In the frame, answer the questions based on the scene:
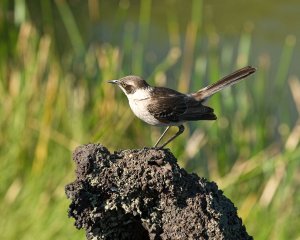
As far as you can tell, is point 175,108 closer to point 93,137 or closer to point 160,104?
point 160,104

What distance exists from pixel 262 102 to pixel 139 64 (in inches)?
39.0

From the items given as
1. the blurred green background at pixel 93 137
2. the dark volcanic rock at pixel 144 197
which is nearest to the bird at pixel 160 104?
the dark volcanic rock at pixel 144 197

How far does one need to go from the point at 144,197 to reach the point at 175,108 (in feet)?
3.51

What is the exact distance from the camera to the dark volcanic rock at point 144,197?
1.75 metres

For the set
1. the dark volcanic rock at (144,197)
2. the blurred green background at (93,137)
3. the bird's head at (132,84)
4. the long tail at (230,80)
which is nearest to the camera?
the dark volcanic rock at (144,197)

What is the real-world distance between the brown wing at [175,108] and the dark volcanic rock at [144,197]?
93cm

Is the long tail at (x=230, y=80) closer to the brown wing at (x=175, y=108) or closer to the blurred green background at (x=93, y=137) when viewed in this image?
the brown wing at (x=175, y=108)

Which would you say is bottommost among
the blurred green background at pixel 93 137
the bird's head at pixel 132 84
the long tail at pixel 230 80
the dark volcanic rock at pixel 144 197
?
the dark volcanic rock at pixel 144 197

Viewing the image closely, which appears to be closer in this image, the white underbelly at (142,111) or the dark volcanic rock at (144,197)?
the dark volcanic rock at (144,197)

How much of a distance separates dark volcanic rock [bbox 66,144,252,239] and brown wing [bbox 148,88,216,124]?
93cm

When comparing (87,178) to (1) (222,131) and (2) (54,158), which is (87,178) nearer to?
(2) (54,158)

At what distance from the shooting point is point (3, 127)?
5.57m

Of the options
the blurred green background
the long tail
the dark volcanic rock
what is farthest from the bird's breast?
the blurred green background

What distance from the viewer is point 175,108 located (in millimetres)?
2832
